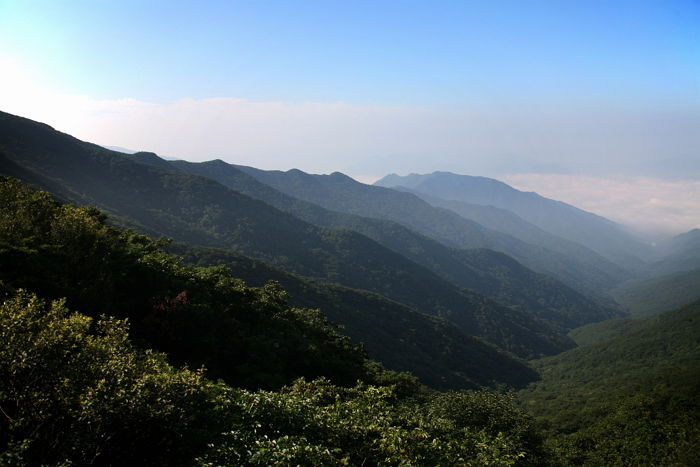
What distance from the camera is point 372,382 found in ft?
125

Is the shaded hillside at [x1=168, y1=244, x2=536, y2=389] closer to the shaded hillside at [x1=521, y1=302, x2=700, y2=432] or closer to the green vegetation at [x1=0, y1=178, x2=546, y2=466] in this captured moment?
the shaded hillside at [x1=521, y1=302, x2=700, y2=432]

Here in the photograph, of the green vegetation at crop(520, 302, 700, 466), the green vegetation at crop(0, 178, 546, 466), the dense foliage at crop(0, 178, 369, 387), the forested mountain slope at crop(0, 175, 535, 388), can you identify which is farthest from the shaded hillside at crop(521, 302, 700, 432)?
the forested mountain slope at crop(0, 175, 535, 388)

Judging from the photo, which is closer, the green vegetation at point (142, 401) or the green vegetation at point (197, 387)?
the green vegetation at point (142, 401)

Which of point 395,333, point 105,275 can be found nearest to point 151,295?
point 105,275

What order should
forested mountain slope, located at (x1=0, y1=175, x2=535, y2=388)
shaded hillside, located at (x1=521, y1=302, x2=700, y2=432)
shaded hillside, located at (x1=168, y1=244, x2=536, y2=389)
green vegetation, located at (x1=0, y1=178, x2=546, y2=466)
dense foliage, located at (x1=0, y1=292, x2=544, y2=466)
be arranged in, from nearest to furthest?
dense foliage, located at (x1=0, y1=292, x2=544, y2=466) → green vegetation, located at (x1=0, y1=178, x2=546, y2=466) → forested mountain slope, located at (x1=0, y1=175, x2=535, y2=388) → shaded hillside, located at (x1=521, y1=302, x2=700, y2=432) → shaded hillside, located at (x1=168, y1=244, x2=536, y2=389)

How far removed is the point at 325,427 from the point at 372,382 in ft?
84.6

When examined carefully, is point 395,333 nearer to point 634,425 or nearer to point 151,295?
point 634,425

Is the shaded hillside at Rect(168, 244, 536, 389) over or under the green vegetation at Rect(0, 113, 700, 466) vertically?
under

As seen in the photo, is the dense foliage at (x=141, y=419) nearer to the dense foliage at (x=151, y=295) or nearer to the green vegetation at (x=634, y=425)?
the dense foliage at (x=151, y=295)

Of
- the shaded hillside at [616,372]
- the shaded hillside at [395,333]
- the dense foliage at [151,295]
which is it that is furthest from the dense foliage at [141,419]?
the shaded hillside at [616,372]

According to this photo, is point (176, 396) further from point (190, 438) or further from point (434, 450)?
point (434, 450)

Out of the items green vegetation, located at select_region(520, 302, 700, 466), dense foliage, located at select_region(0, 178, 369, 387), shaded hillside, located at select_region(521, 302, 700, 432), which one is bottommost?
shaded hillside, located at select_region(521, 302, 700, 432)

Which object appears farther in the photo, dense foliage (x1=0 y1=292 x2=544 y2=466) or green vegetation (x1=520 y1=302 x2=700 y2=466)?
green vegetation (x1=520 y1=302 x2=700 y2=466)

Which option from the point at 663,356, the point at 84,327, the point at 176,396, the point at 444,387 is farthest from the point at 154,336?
the point at 663,356
